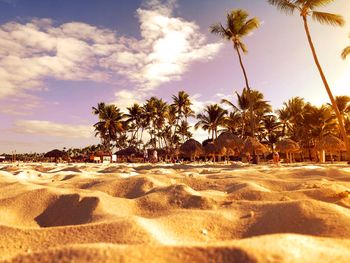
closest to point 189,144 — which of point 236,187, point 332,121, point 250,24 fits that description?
point 250,24

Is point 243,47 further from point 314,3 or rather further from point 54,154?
point 54,154

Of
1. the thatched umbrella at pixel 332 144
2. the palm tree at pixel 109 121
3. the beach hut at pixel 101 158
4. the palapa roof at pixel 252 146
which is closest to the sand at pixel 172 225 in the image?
the palapa roof at pixel 252 146

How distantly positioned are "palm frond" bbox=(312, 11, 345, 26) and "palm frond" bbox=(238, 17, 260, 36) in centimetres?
809

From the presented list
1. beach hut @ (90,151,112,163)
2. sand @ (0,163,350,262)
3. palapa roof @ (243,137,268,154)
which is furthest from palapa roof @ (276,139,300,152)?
sand @ (0,163,350,262)

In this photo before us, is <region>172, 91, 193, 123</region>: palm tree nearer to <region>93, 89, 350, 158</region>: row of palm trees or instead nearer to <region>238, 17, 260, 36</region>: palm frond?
<region>93, 89, 350, 158</region>: row of palm trees

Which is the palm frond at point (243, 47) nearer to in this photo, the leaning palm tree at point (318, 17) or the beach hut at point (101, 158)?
the leaning palm tree at point (318, 17)

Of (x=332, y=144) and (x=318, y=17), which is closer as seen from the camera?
(x=318, y=17)

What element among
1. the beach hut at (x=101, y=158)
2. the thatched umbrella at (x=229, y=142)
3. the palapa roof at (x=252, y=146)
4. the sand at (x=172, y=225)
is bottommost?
the sand at (x=172, y=225)

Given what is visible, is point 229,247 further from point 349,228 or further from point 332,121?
point 332,121

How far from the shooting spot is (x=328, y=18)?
14.0m

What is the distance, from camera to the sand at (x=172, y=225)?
126cm

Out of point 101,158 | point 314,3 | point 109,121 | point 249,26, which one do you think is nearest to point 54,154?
point 101,158

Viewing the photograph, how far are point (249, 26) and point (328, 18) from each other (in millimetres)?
8756

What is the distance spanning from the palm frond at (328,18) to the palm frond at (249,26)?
26.5 feet
